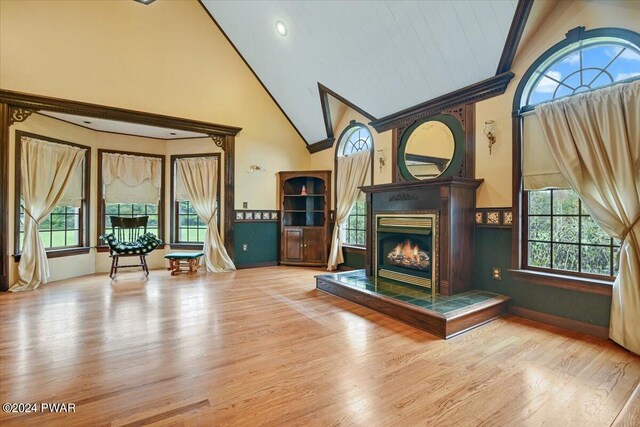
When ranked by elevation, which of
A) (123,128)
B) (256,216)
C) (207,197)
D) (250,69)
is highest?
(250,69)

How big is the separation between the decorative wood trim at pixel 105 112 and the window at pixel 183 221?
3.18 feet

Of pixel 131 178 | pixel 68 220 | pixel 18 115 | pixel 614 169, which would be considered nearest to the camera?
pixel 614 169

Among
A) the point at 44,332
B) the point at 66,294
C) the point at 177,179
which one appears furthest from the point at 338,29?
the point at 66,294

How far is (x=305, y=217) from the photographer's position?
6777mm

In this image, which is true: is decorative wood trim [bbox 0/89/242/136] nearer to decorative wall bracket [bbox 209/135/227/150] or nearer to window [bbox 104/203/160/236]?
decorative wall bracket [bbox 209/135/227/150]

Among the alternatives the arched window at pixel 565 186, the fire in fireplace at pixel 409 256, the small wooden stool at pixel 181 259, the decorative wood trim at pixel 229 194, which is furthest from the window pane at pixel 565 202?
the small wooden stool at pixel 181 259

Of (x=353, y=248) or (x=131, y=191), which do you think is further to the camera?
(x=131, y=191)

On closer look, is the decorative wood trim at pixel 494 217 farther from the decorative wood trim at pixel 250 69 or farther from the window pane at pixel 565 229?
the decorative wood trim at pixel 250 69

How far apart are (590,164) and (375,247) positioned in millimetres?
2589

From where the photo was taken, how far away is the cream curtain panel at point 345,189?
551 cm

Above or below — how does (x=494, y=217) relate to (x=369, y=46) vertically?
below

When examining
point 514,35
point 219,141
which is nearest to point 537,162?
point 514,35

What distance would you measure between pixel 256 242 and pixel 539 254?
4822 mm

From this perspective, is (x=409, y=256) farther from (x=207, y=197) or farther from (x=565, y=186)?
(x=207, y=197)
